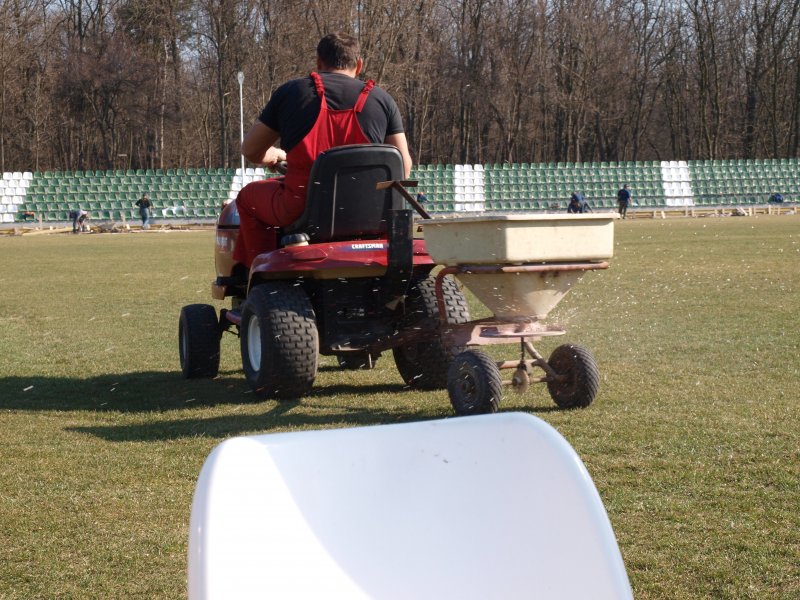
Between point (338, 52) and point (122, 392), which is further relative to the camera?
point (122, 392)

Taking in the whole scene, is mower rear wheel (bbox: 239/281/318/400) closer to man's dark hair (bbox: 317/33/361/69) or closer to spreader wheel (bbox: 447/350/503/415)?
spreader wheel (bbox: 447/350/503/415)

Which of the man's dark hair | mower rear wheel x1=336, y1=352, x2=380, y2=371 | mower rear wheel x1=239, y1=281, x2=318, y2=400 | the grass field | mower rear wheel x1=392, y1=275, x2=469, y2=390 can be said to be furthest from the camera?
mower rear wheel x1=336, y1=352, x2=380, y2=371

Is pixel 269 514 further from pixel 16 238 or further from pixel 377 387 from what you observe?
pixel 16 238

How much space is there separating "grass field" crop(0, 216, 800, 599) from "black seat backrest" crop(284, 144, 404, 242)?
1008mm

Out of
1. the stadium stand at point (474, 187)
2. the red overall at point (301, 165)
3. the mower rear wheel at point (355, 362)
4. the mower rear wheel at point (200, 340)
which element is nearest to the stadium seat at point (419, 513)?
the red overall at point (301, 165)

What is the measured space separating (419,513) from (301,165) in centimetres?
429

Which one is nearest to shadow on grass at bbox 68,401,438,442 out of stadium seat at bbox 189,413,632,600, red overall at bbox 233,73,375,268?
red overall at bbox 233,73,375,268

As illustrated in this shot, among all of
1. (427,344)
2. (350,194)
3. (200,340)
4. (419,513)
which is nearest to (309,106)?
(350,194)

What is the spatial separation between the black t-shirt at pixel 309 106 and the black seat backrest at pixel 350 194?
0.26m

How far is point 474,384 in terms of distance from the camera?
17.3 feet

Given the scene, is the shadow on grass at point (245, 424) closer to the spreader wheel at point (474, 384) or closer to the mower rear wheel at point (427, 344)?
the spreader wheel at point (474, 384)


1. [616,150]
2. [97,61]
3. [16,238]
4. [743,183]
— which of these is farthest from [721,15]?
[16,238]

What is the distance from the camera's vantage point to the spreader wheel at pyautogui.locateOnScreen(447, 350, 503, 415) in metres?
5.16

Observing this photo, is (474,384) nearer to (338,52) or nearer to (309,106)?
(309,106)
